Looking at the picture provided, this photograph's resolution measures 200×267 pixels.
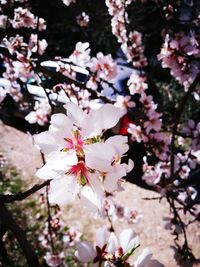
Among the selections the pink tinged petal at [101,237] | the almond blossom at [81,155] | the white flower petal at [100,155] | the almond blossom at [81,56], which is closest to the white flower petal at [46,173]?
the almond blossom at [81,155]

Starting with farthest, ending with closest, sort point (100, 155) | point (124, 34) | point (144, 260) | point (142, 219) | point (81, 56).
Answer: point (142, 219), point (124, 34), point (81, 56), point (144, 260), point (100, 155)

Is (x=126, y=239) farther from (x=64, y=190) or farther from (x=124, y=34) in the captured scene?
(x=124, y=34)

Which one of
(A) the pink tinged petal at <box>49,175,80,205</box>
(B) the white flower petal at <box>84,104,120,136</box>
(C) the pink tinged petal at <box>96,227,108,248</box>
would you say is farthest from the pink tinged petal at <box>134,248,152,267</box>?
(B) the white flower petal at <box>84,104,120,136</box>

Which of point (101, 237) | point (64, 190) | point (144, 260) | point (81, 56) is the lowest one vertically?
point (144, 260)

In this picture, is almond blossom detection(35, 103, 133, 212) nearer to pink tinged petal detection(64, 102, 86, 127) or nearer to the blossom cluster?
pink tinged petal detection(64, 102, 86, 127)

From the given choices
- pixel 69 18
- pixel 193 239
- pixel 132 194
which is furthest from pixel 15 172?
pixel 69 18

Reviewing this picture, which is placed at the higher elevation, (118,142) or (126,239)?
(118,142)

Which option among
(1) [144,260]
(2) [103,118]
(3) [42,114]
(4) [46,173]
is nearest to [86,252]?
(1) [144,260]
